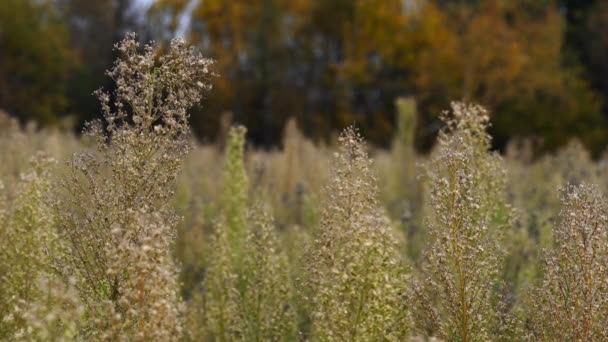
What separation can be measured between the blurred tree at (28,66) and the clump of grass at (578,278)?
1030 inches

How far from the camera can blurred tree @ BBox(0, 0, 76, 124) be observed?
28953 mm

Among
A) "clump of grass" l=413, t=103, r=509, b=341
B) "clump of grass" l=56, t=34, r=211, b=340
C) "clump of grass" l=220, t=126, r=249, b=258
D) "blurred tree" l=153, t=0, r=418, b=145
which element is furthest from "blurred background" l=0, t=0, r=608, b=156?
"clump of grass" l=56, t=34, r=211, b=340

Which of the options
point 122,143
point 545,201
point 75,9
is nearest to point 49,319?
point 122,143

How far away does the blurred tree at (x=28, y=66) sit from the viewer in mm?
28953

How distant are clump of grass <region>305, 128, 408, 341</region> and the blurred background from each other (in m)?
22.8

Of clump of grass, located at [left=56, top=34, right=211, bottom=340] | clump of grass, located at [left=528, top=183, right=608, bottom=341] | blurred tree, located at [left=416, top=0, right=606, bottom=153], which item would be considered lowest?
clump of grass, located at [left=528, top=183, right=608, bottom=341]

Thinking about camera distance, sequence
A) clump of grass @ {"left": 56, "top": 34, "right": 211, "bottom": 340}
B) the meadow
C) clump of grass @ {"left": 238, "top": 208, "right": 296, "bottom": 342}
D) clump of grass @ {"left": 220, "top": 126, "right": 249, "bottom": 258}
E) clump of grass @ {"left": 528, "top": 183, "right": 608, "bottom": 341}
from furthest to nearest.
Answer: clump of grass @ {"left": 220, "top": 126, "right": 249, "bottom": 258}
clump of grass @ {"left": 238, "top": 208, "right": 296, "bottom": 342}
clump of grass @ {"left": 56, "top": 34, "right": 211, "bottom": 340}
clump of grass @ {"left": 528, "top": 183, "right": 608, "bottom": 341}
the meadow

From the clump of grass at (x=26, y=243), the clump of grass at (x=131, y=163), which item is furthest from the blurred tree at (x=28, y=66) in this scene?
the clump of grass at (x=131, y=163)

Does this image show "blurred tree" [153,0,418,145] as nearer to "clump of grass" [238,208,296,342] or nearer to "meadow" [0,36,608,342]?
"clump of grass" [238,208,296,342]

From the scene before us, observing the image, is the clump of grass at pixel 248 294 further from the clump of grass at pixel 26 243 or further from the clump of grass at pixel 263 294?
the clump of grass at pixel 26 243

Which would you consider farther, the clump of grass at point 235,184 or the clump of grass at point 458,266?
the clump of grass at point 235,184

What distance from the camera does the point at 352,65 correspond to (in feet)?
97.8

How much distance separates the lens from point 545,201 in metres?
13.1

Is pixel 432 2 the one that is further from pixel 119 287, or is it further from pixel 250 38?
pixel 119 287
